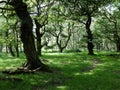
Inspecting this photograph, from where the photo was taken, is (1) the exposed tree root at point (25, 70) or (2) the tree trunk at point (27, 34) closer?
(1) the exposed tree root at point (25, 70)

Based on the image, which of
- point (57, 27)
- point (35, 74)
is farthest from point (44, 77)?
point (57, 27)

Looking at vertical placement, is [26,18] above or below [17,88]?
above

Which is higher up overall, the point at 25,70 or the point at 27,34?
the point at 27,34

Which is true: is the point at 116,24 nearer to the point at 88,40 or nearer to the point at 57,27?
the point at 88,40

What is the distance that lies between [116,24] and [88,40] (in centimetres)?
1701

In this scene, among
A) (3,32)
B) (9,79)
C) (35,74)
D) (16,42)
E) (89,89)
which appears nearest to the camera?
(89,89)

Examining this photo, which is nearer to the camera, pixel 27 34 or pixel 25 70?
pixel 25 70

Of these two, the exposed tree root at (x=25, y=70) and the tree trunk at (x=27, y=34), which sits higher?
the tree trunk at (x=27, y=34)

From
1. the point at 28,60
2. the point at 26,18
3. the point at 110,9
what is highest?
the point at 110,9

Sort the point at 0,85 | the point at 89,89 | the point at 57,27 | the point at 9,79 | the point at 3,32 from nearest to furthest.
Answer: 1. the point at 89,89
2. the point at 0,85
3. the point at 9,79
4. the point at 3,32
5. the point at 57,27

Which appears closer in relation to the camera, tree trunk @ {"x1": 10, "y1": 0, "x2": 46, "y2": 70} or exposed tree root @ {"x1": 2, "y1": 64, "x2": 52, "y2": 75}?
exposed tree root @ {"x1": 2, "y1": 64, "x2": 52, "y2": 75}

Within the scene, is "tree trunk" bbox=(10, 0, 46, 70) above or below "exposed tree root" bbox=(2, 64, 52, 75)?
above

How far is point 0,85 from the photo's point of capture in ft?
52.4

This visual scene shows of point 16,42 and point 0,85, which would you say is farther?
point 16,42
